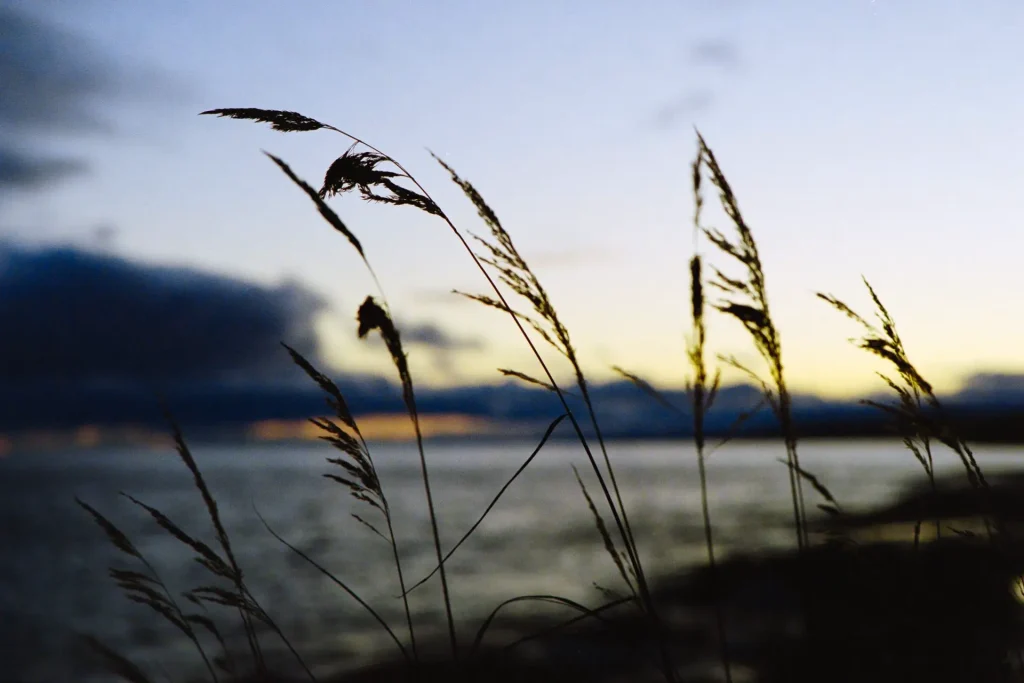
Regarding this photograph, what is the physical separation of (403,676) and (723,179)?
1032 cm

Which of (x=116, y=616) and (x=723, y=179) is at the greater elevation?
(x=723, y=179)

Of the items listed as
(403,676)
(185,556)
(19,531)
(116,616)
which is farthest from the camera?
(19,531)

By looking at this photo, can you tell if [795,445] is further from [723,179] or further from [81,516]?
[81,516]

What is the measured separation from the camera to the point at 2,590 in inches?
878

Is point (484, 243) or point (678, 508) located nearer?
point (484, 243)

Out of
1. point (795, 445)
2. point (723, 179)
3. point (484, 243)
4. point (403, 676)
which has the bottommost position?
point (403, 676)

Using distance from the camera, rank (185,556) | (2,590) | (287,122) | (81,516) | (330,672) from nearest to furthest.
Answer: (287,122)
(330,672)
(2,590)
(185,556)
(81,516)

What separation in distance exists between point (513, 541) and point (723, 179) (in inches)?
1011

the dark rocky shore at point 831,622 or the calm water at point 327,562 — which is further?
the calm water at point 327,562

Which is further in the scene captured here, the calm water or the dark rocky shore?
the calm water

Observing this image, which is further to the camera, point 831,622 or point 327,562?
point 327,562

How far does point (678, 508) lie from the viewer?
38.4 metres

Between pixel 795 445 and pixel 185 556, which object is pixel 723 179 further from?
pixel 185 556

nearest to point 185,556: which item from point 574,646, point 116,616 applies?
point 116,616
